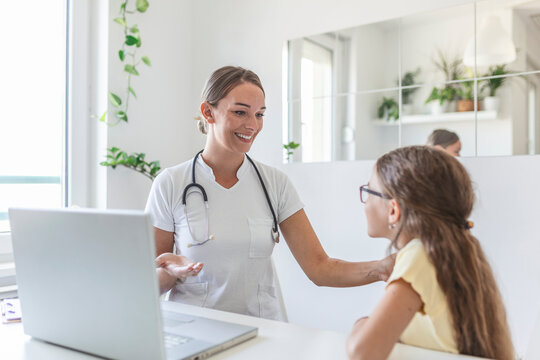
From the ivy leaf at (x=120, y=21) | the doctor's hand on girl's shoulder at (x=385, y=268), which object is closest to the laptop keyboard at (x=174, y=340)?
the doctor's hand on girl's shoulder at (x=385, y=268)

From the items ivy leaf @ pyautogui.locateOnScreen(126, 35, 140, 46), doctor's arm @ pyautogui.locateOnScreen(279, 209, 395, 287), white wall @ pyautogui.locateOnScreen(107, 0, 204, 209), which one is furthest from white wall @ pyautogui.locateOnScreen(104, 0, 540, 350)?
doctor's arm @ pyautogui.locateOnScreen(279, 209, 395, 287)

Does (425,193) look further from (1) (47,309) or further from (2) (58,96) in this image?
(2) (58,96)

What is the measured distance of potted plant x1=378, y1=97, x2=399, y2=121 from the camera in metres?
2.09

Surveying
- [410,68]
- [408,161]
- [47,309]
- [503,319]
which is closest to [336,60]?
[410,68]

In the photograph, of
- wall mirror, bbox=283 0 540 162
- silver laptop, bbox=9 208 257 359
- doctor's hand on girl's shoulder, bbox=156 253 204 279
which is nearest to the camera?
silver laptop, bbox=9 208 257 359

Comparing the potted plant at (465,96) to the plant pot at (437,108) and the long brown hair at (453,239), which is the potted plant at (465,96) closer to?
the plant pot at (437,108)

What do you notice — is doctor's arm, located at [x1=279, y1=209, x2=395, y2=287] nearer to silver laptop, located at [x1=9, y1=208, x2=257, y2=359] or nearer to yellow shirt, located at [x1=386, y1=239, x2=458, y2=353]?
yellow shirt, located at [x1=386, y1=239, x2=458, y2=353]

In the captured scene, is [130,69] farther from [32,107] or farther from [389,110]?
[389,110]

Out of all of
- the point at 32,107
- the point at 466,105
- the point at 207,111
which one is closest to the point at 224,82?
the point at 207,111

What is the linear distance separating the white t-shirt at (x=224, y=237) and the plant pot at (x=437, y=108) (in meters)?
0.80

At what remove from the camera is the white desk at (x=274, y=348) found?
3.01ft

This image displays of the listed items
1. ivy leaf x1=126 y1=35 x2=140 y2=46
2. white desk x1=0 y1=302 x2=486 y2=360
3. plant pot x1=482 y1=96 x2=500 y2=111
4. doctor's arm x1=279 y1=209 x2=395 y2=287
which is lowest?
white desk x1=0 y1=302 x2=486 y2=360

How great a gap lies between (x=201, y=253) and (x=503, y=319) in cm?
86

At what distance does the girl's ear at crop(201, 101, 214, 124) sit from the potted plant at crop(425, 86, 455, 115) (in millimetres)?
945
